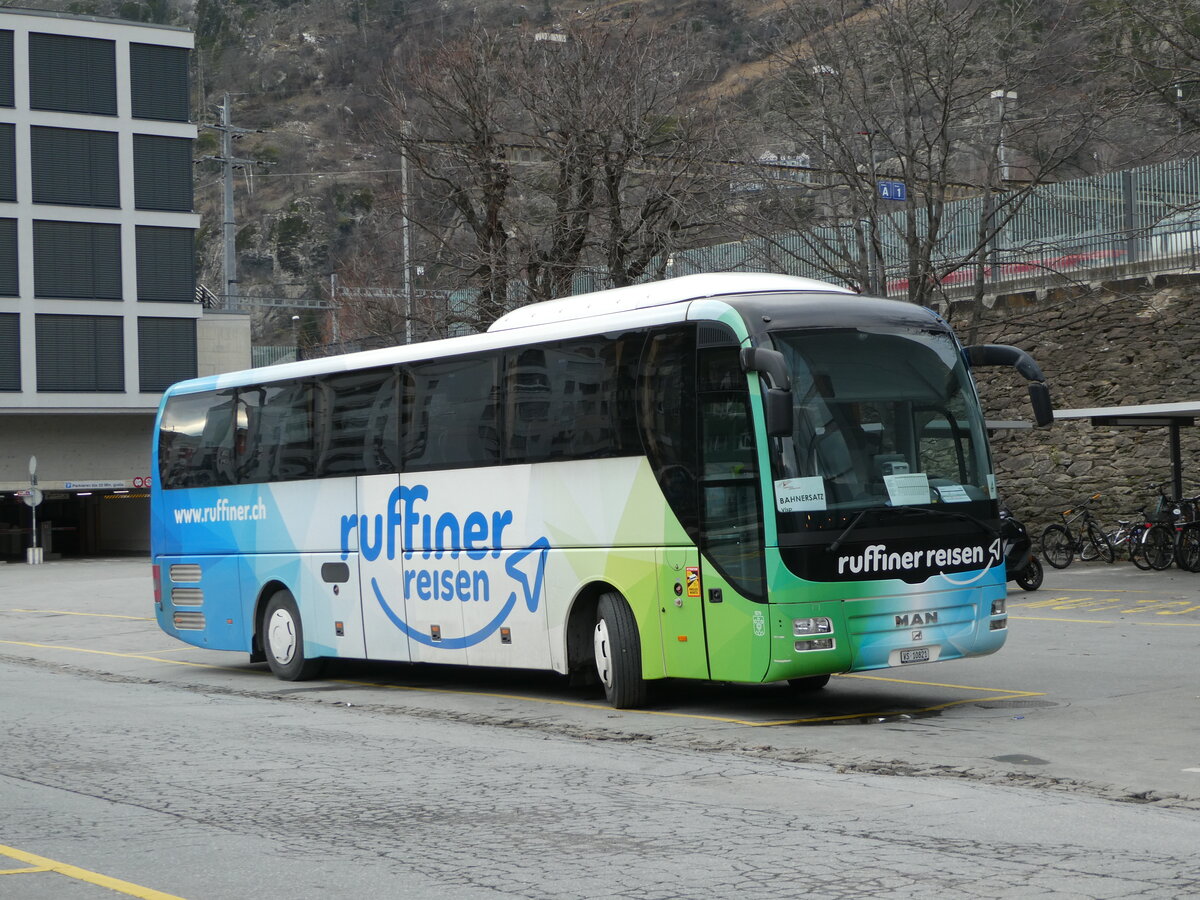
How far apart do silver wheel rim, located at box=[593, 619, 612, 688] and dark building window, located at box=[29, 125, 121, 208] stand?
4642cm

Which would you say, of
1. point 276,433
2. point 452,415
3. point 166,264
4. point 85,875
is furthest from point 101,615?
point 166,264

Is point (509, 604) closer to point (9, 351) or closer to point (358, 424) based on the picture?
point (358, 424)

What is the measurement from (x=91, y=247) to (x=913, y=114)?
3702cm

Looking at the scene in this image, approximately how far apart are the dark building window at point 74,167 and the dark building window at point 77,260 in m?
0.96

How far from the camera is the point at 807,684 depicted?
525 inches

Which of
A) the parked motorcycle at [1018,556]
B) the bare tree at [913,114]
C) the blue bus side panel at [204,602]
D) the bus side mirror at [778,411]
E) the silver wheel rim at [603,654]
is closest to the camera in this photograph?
the bus side mirror at [778,411]

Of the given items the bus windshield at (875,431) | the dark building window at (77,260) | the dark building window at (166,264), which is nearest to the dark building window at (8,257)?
the dark building window at (77,260)

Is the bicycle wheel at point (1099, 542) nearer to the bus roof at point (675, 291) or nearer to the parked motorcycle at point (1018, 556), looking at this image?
the parked motorcycle at point (1018, 556)

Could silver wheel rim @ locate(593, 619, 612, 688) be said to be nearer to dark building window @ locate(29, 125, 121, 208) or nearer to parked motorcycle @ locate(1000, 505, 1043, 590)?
parked motorcycle @ locate(1000, 505, 1043, 590)

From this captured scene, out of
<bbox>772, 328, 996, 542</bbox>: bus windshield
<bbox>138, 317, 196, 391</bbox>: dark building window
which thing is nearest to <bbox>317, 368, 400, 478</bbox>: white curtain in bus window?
<bbox>772, 328, 996, 542</bbox>: bus windshield

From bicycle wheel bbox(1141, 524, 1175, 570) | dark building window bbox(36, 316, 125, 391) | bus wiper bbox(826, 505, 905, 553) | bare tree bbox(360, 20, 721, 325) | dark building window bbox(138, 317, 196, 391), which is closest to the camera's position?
bus wiper bbox(826, 505, 905, 553)

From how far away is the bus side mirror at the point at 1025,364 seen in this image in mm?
12227

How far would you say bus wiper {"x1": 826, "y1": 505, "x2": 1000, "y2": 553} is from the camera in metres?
11.1

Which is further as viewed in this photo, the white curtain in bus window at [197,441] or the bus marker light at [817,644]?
the white curtain in bus window at [197,441]
